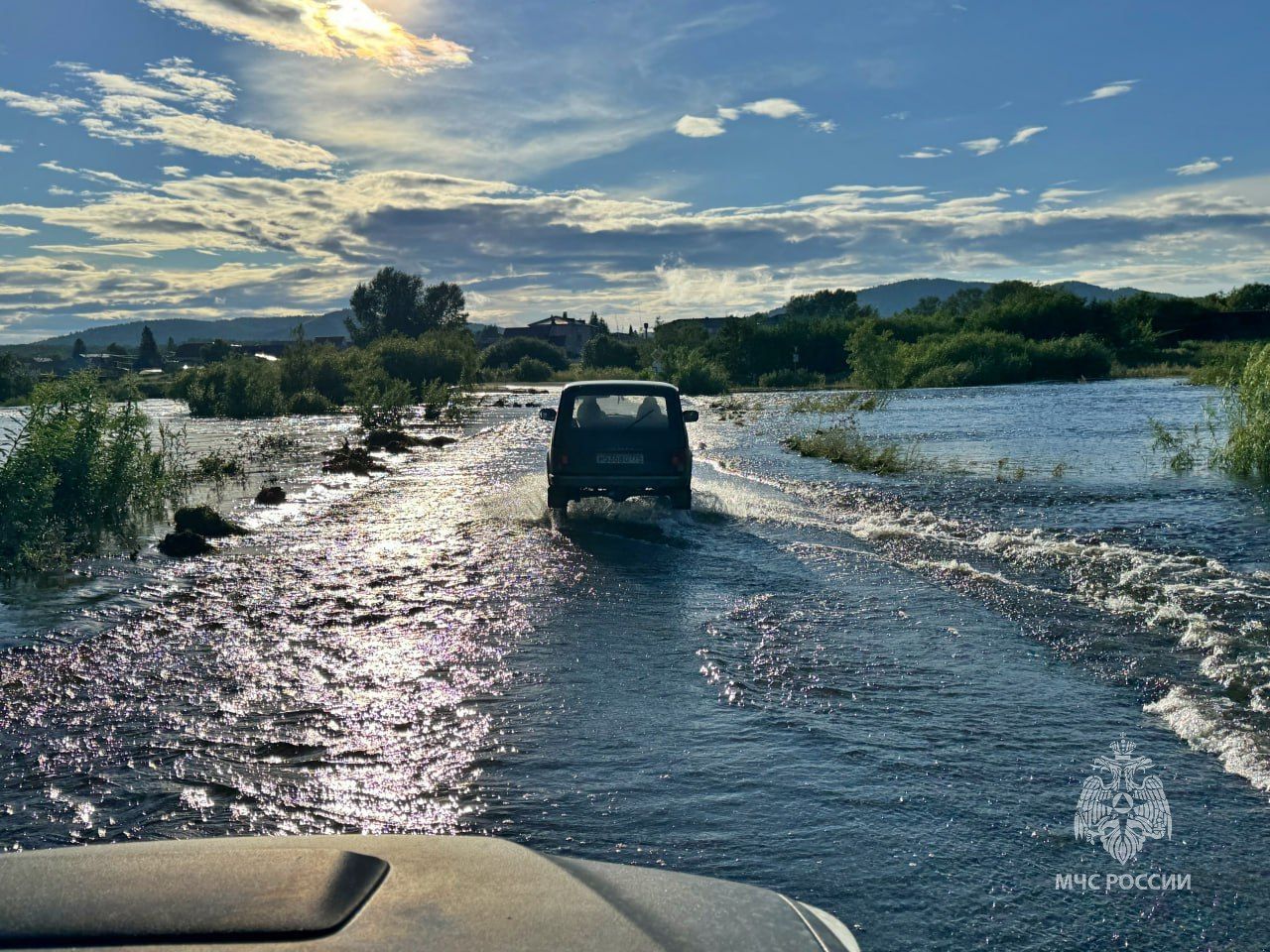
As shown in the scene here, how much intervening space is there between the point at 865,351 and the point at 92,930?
80604 mm

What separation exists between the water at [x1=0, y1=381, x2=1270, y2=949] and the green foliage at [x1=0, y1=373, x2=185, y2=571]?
1.29m

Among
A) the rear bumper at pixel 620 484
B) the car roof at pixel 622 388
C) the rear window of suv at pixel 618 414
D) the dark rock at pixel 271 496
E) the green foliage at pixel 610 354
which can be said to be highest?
the green foliage at pixel 610 354

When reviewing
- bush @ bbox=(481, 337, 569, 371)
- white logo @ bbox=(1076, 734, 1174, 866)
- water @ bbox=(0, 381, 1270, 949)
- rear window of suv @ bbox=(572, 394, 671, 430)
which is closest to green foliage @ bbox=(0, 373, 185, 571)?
water @ bbox=(0, 381, 1270, 949)

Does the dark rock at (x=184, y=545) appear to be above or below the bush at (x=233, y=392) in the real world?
below

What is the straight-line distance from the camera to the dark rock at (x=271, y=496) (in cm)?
1784

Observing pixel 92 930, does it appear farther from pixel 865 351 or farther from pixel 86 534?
pixel 865 351

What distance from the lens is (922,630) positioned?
806 cm

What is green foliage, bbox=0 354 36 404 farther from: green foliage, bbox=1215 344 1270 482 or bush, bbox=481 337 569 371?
green foliage, bbox=1215 344 1270 482

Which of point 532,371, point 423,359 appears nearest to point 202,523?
point 423,359

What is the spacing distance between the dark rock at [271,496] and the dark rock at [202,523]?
3.57 m

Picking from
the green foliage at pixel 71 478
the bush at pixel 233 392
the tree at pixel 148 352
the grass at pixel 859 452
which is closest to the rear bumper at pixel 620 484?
the green foliage at pixel 71 478

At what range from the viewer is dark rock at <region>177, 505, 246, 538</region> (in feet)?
45.8

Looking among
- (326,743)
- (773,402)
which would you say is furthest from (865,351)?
(326,743)

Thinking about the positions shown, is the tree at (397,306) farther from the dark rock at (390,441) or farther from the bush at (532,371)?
the dark rock at (390,441)
